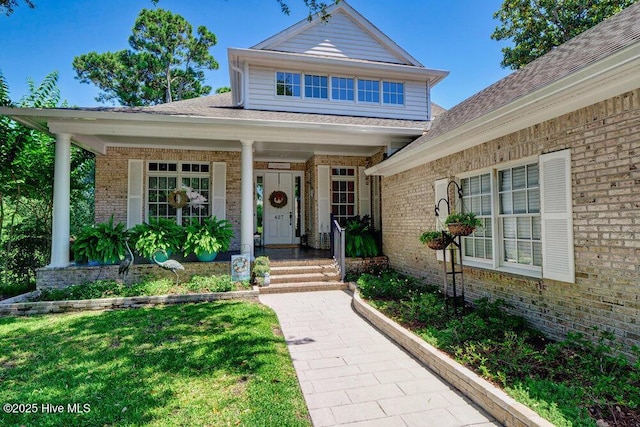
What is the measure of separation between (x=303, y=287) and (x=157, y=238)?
10.5 feet

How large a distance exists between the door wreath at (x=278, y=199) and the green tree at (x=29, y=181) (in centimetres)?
507

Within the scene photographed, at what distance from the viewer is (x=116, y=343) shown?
13.3ft

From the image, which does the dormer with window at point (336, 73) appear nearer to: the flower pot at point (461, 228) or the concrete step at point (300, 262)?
the concrete step at point (300, 262)

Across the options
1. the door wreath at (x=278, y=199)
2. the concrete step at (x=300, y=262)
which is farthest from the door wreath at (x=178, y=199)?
the concrete step at (x=300, y=262)

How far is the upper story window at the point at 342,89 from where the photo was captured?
31.8 ft

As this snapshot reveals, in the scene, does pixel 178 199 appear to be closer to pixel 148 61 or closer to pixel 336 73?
pixel 336 73

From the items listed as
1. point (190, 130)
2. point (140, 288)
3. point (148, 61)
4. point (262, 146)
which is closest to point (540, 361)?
point (140, 288)

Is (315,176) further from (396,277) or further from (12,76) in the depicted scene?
(12,76)

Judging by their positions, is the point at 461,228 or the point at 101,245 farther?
the point at 101,245

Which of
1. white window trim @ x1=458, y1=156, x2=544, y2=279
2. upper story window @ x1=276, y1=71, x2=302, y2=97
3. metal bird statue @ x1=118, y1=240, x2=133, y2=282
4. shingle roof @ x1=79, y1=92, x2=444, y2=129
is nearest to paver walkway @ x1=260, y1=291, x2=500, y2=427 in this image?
white window trim @ x1=458, y1=156, x2=544, y2=279

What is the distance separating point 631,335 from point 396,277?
13.2 feet

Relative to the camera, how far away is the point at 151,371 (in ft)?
10.7

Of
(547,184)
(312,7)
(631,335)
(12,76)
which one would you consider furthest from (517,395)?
(12,76)

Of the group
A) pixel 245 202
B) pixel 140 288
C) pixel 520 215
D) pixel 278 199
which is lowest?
pixel 140 288
